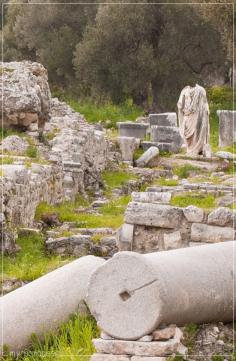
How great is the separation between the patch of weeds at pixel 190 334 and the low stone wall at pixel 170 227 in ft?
12.8

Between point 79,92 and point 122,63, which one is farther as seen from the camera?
point 79,92

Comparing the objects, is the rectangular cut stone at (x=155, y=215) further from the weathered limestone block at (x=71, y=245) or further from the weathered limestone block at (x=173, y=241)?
the weathered limestone block at (x=71, y=245)

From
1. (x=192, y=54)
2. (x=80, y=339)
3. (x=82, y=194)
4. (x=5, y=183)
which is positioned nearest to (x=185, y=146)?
(x=82, y=194)

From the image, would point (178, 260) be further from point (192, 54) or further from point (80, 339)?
point (192, 54)

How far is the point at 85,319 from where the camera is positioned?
8875 millimetres

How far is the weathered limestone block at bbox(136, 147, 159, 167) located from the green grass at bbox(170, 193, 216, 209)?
28.1ft

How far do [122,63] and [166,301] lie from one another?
3093 cm

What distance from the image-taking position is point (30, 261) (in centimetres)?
1223

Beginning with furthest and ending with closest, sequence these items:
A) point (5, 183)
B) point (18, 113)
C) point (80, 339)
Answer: point (18, 113)
point (5, 183)
point (80, 339)

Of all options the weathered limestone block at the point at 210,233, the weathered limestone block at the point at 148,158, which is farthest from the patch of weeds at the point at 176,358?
the weathered limestone block at the point at 148,158

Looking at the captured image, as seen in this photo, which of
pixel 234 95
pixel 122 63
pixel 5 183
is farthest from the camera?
pixel 234 95

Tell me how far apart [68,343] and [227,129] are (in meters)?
19.4

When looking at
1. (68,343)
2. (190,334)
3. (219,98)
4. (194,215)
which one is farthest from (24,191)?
(219,98)

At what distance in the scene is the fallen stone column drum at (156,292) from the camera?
7.37 m
